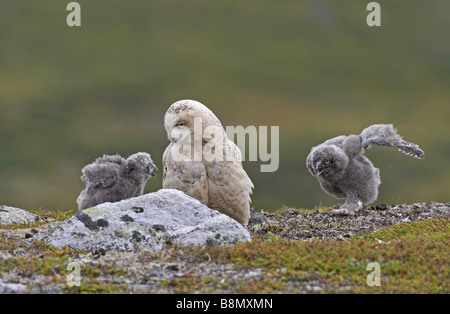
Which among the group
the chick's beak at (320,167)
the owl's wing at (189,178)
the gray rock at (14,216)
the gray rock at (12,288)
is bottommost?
the gray rock at (12,288)

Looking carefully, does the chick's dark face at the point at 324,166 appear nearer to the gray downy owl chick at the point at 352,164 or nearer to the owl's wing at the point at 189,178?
the gray downy owl chick at the point at 352,164

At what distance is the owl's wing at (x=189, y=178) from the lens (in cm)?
1185

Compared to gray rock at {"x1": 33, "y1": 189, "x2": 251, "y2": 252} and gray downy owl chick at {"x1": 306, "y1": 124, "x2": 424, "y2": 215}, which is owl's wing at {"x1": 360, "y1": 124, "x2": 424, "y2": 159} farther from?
gray rock at {"x1": 33, "y1": 189, "x2": 251, "y2": 252}

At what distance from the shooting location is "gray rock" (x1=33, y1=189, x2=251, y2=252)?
389 inches

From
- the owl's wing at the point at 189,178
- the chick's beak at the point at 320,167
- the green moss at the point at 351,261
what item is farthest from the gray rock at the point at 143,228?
the chick's beak at the point at 320,167

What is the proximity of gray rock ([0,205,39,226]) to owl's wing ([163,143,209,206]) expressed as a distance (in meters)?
3.49

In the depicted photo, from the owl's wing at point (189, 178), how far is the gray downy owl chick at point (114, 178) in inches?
70.5

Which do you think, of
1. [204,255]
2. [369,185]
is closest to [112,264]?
[204,255]

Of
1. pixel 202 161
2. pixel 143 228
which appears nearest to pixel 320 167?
pixel 202 161

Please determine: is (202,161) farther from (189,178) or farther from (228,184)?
(228,184)

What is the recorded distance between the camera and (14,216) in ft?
44.4

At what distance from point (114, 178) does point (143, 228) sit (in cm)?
354
